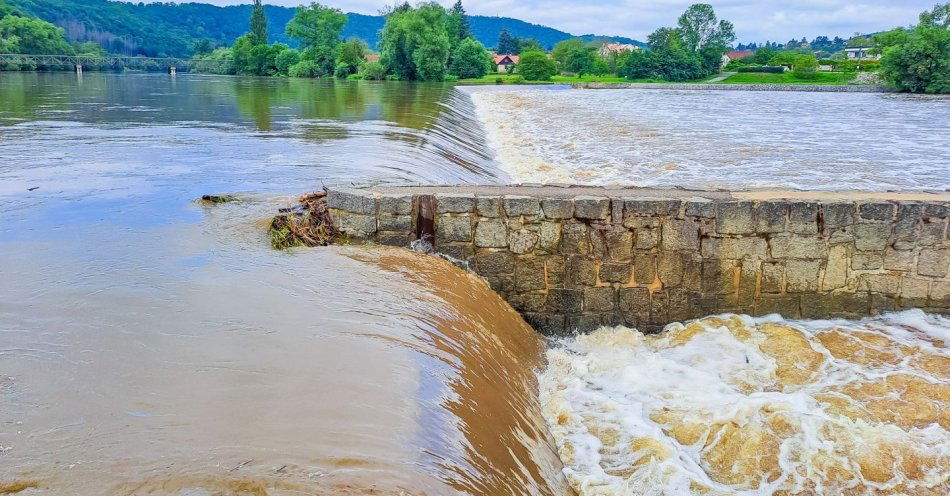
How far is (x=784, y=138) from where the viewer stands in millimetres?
23438

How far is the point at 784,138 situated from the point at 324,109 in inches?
654

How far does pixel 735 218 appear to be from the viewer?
23.3ft

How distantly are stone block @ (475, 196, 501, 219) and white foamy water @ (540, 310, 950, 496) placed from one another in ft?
4.91

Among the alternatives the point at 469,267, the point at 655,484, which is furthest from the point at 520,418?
the point at 469,267

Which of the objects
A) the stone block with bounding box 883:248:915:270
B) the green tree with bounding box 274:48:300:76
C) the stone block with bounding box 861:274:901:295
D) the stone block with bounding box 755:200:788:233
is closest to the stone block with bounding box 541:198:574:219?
the stone block with bounding box 755:200:788:233

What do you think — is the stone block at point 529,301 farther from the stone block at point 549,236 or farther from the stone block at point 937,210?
the stone block at point 937,210

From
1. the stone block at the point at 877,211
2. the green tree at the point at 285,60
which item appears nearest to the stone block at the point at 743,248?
the stone block at the point at 877,211

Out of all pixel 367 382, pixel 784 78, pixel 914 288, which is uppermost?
pixel 784 78

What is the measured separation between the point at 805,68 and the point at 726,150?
249 ft

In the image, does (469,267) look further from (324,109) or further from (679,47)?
(679,47)

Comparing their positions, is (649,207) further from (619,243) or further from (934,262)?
(934,262)

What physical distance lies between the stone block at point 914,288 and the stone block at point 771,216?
141 cm

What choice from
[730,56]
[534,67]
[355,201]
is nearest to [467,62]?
[534,67]

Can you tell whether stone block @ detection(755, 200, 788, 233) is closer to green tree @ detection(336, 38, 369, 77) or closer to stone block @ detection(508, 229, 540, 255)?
stone block @ detection(508, 229, 540, 255)
